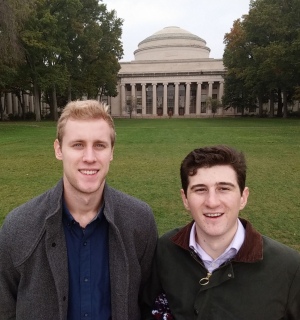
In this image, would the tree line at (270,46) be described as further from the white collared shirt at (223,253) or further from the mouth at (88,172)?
the mouth at (88,172)

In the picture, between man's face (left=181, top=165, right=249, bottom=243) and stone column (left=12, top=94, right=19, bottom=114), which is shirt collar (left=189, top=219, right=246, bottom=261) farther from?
stone column (left=12, top=94, right=19, bottom=114)

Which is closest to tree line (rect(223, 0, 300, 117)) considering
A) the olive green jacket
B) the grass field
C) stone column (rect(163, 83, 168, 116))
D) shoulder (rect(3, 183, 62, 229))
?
the grass field

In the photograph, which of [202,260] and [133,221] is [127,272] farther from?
[202,260]

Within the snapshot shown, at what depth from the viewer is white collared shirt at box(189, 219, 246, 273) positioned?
2355mm

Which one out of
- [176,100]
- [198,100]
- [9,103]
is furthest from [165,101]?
[9,103]

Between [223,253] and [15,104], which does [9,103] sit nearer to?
[15,104]

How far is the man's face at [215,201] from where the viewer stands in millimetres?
2338

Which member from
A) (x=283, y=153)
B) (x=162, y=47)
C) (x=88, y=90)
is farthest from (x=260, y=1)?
(x=162, y=47)

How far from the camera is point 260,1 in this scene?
128ft

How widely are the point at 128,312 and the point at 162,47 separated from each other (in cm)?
9270

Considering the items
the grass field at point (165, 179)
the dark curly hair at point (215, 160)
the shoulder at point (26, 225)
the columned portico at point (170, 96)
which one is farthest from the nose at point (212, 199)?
the columned portico at point (170, 96)

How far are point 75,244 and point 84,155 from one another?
0.59 meters

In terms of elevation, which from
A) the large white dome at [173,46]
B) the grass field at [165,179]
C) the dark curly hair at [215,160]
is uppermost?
the large white dome at [173,46]

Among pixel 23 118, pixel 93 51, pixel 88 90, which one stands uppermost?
pixel 93 51
